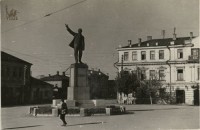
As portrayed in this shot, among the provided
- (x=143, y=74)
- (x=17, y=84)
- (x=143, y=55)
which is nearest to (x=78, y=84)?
(x=17, y=84)

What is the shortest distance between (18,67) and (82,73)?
16.6 meters

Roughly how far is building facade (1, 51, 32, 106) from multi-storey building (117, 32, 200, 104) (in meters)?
10.7

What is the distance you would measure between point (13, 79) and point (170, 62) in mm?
17107

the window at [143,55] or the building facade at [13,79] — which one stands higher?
the window at [143,55]

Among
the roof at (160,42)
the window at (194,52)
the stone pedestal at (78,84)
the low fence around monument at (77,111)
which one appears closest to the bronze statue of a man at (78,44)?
the stone pedestal at (78,84)

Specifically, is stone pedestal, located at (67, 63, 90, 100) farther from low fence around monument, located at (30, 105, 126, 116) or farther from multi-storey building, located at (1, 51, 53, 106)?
multi-storey building, located at (1, 51, 53, 106)

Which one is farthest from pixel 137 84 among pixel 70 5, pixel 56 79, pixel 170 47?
pixel 70 5

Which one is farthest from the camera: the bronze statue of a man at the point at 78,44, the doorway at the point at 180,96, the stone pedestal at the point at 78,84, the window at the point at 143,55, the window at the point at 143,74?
the window at the point at 143,55

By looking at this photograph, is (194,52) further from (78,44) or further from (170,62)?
(78,44)

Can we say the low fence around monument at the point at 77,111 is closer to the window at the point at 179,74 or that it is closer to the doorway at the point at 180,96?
the doorway at the point at 180,96

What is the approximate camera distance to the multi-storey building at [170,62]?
37.5 m

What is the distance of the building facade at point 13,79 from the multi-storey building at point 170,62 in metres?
10.7

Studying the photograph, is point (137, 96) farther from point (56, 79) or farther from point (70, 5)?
point (70, 5)

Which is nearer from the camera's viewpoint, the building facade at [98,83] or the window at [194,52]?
the window at [194,52]
